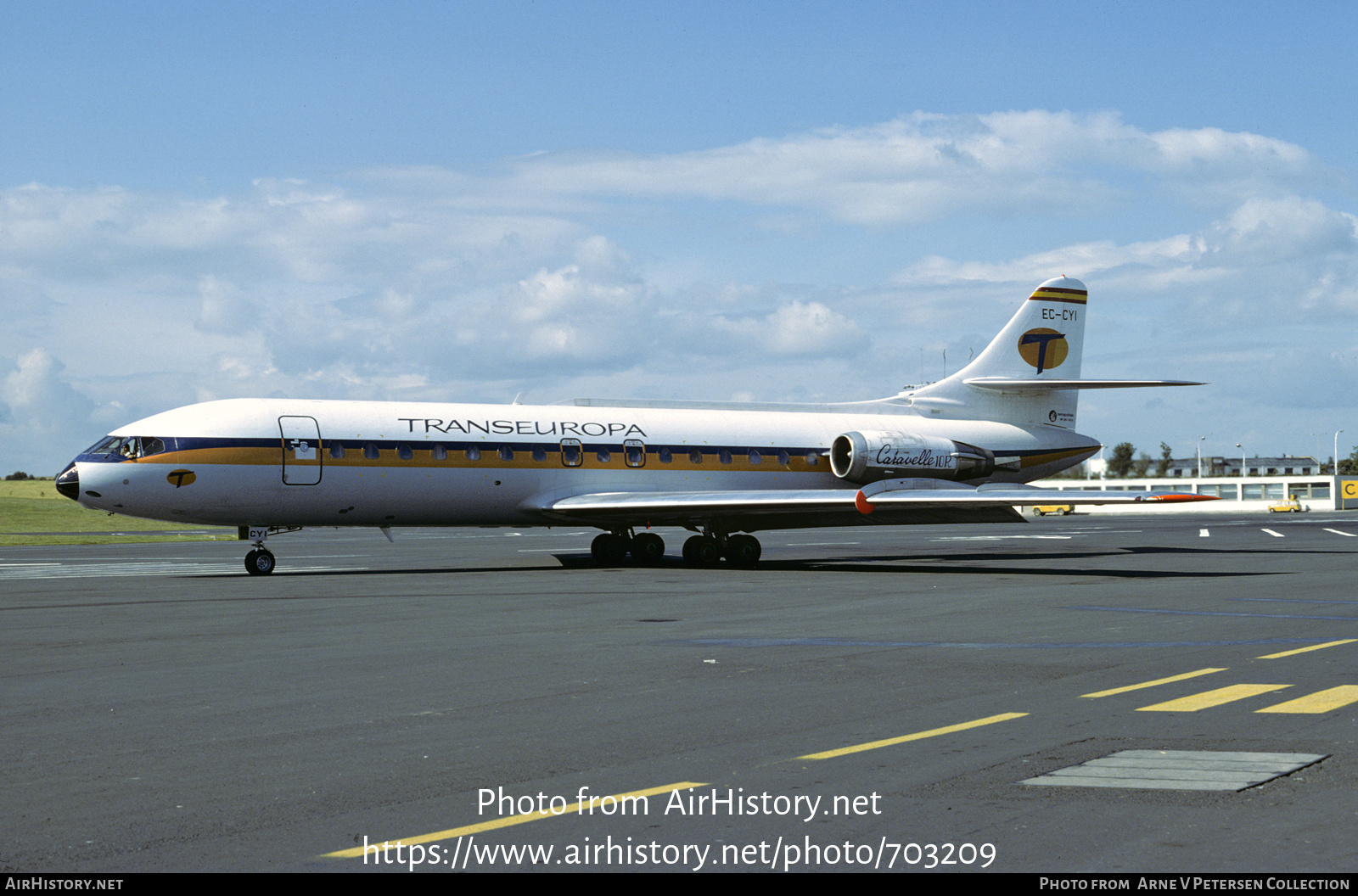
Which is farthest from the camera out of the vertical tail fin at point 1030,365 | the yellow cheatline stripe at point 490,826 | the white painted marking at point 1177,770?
the vertical tail fin at point 1030,365

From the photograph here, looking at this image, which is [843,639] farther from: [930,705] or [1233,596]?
[1233,596]

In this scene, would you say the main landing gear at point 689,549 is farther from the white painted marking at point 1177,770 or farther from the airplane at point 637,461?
the white painted marking at point 1177,770

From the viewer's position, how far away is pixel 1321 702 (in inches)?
386

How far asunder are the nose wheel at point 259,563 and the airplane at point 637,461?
38 millimetres

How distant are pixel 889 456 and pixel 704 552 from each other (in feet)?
21.6

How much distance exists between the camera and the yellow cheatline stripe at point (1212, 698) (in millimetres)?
9508

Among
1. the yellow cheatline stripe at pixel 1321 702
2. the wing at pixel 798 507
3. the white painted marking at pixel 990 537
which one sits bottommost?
the white painted marking at pixel 990 537

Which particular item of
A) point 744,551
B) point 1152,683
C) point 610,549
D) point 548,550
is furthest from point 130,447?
point 1152,683

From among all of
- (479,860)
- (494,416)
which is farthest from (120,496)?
(479,860)

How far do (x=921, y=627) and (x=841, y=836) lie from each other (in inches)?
396

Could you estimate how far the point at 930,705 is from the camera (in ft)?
32.3

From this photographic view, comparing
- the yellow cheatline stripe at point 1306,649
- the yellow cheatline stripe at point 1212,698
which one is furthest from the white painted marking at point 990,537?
the yellow cheatline stripe at point 1212,698

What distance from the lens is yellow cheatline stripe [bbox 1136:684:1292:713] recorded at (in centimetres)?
951

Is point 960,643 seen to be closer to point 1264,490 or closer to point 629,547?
point 629,547
